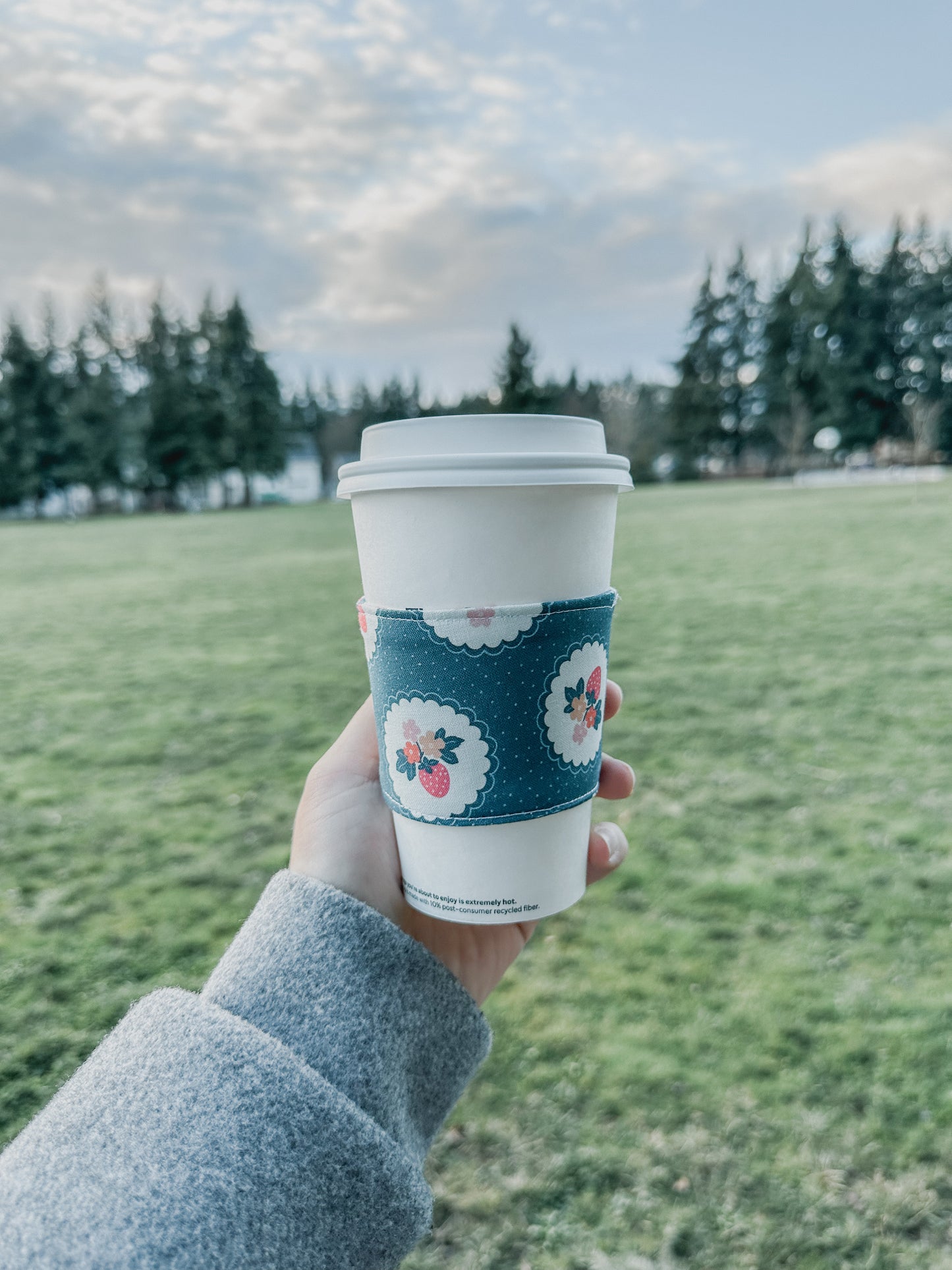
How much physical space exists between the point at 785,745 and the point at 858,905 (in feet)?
5.17

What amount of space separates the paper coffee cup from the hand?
138mm

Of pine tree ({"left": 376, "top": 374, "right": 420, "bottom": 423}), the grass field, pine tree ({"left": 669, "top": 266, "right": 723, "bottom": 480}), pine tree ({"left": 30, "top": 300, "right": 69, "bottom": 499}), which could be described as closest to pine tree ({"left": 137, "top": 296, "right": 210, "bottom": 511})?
pine tree ({"left": 30, "top": 300, "right": 69, "bottom": 499})

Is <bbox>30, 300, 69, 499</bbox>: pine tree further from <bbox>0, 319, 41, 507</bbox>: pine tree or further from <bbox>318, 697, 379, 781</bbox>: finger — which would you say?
<bbox>318, 697, 379, 781</bbox>: finger

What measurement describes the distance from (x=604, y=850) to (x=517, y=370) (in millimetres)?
46679

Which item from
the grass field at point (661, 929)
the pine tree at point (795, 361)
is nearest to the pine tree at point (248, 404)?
the pine tree at point (795, 361)

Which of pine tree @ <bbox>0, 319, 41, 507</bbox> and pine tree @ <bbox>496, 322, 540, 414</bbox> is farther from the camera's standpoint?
pine tree @ <bbox>496, 322, 540, 414</bbox>

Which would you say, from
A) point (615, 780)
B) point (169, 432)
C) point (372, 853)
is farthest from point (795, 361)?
point (372, 853)

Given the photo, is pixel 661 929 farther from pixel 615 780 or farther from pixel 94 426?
pixel 94 426

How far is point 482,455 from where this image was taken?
1.22 meters

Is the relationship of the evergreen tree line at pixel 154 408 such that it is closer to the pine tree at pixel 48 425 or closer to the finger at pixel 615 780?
the pine tree at pixel 48 425

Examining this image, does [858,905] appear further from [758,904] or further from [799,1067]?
[799,1067]

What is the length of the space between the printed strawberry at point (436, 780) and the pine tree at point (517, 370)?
45.4 m

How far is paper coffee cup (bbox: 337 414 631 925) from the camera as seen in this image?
1246 mm

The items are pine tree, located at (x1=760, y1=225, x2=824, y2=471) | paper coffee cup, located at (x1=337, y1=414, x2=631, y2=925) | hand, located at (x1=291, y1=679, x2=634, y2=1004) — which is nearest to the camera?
paper coffee cup, located at (x1=337, y1=414, x2=631, y2=925)
